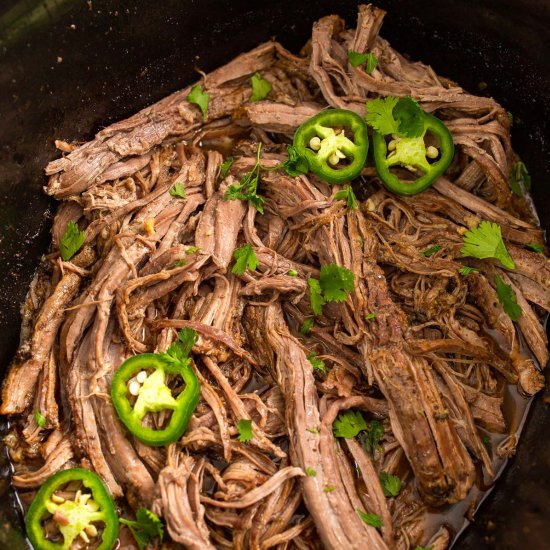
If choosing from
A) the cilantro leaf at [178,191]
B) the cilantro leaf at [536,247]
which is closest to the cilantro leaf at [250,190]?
the cilantro leaf at [178,191]

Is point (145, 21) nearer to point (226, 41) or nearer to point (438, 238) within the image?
point (226, 41)

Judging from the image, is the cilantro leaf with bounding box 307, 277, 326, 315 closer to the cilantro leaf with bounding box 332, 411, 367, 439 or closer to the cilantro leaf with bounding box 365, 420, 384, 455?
the cilantro leaf with bounding box 332, 411, 367, 439

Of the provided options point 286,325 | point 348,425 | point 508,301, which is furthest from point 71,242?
point 508,301

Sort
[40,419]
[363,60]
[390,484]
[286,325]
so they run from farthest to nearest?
[363,60], [286,325], [40,419], [390,484]

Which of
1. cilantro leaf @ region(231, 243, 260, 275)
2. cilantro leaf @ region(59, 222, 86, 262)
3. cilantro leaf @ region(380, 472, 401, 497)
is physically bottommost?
cilantro leaf @ region(380, 472, 401, 497)

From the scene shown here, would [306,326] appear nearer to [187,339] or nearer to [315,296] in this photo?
[315,296]

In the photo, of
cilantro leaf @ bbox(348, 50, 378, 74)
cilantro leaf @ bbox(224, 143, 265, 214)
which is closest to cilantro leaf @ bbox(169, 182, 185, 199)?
cilantro leaf @ bbox(224, 143, 265, 214)

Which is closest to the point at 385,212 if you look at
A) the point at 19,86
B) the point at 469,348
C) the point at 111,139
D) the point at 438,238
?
the point at 438,238
